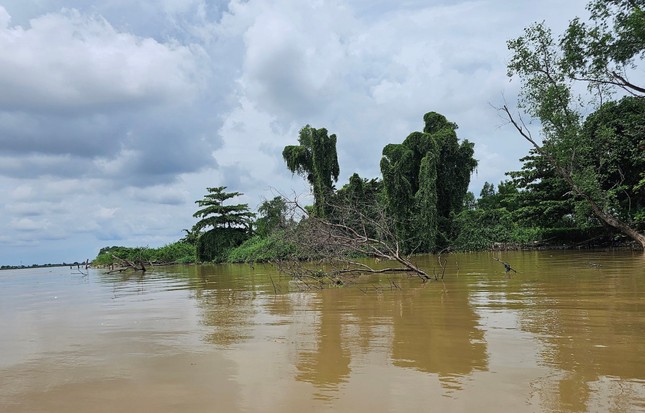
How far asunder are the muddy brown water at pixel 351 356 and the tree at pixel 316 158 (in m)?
35.4

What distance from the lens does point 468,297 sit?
8.34m

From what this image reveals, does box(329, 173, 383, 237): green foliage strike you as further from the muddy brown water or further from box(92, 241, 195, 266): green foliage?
box(92, 241, 195, 266): green foliage

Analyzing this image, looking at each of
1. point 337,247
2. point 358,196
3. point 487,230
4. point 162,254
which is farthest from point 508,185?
point 162,254

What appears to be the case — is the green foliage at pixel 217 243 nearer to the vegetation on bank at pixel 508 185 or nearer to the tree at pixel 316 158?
the vegetation on bank at pixel 508 185

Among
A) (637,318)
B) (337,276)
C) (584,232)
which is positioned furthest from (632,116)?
(637,318)

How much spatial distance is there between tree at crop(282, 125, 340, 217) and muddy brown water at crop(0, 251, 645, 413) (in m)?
35.4

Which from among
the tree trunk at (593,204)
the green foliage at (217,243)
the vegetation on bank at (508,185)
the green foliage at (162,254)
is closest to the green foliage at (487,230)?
the vegetation on bank at (508,185)

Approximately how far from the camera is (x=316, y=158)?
44.1m

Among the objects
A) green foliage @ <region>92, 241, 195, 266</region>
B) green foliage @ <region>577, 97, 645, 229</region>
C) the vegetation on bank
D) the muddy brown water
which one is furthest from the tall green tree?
the muddy brown water

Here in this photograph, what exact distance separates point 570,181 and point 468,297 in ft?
52.5

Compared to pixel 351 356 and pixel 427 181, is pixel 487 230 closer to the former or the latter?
pixel 427 181

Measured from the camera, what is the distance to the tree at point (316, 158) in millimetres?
44125

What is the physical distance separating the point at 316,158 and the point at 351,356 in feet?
131

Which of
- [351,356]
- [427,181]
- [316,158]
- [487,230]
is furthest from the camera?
[316,158]
